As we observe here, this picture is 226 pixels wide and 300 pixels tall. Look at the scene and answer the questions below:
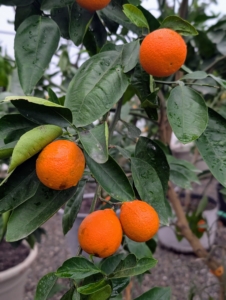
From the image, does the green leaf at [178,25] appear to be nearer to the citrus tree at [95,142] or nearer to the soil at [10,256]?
the citrus tree at [95,142]

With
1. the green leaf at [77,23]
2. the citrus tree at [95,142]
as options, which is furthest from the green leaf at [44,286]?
the green leaf at [77,23]

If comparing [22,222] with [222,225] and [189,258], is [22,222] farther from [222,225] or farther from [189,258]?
[222,225]

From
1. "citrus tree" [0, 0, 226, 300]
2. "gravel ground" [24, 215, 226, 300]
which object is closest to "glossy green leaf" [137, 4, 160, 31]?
"citrus tree" [0, 0, 226, 300]

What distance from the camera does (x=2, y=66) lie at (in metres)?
1.07

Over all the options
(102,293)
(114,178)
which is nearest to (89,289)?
(102,293)

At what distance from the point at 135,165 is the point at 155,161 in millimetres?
50

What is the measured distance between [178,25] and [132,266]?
0.32 metres

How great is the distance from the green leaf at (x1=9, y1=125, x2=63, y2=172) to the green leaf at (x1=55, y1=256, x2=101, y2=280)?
0.14m

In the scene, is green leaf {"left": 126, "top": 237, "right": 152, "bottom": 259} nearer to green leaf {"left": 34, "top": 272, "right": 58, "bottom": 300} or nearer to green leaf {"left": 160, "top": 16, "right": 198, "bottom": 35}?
A: green leaf {"left": 34, "top": 272, "right": 58, "bottom": 300}

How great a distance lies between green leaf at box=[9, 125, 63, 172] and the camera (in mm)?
379

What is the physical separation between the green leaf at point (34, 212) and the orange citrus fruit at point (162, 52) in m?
0.20

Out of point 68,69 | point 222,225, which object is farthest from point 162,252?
point 68,69

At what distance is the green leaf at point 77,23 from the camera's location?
56cm

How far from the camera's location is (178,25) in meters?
0.48
